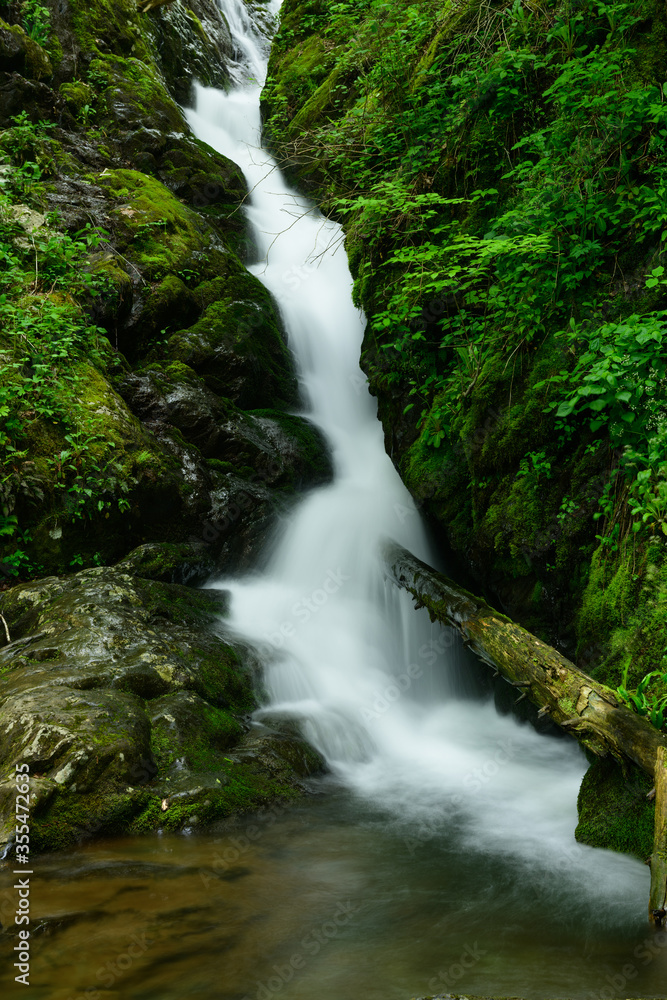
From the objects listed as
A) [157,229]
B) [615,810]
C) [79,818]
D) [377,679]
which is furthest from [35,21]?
[615,810]

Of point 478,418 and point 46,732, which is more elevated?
point 478,418

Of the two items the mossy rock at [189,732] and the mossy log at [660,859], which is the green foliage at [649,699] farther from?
the mossy rock at [189,732]

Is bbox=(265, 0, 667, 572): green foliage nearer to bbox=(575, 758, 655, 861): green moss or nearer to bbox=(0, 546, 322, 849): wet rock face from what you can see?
bbox=(575, 758, 655, 861): green moss

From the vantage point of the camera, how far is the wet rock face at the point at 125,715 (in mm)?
3656

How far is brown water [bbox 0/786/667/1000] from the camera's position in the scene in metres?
2.42

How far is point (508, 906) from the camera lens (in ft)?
10.4

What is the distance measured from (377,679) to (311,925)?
11.4 ft

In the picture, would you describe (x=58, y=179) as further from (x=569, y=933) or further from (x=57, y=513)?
(x=569, y=933)

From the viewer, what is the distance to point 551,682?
3.73 meters

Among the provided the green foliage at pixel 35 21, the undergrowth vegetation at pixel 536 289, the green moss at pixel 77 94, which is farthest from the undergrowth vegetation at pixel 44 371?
the green foliage at pixel 35 21

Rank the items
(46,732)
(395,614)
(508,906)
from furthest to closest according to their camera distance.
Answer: (395,614) < (46,732) < (508,906)

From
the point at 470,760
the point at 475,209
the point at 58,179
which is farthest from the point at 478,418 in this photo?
the point at 58,179

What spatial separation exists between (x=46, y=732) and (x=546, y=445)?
3.91 meters

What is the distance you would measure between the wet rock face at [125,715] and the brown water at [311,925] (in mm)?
234
